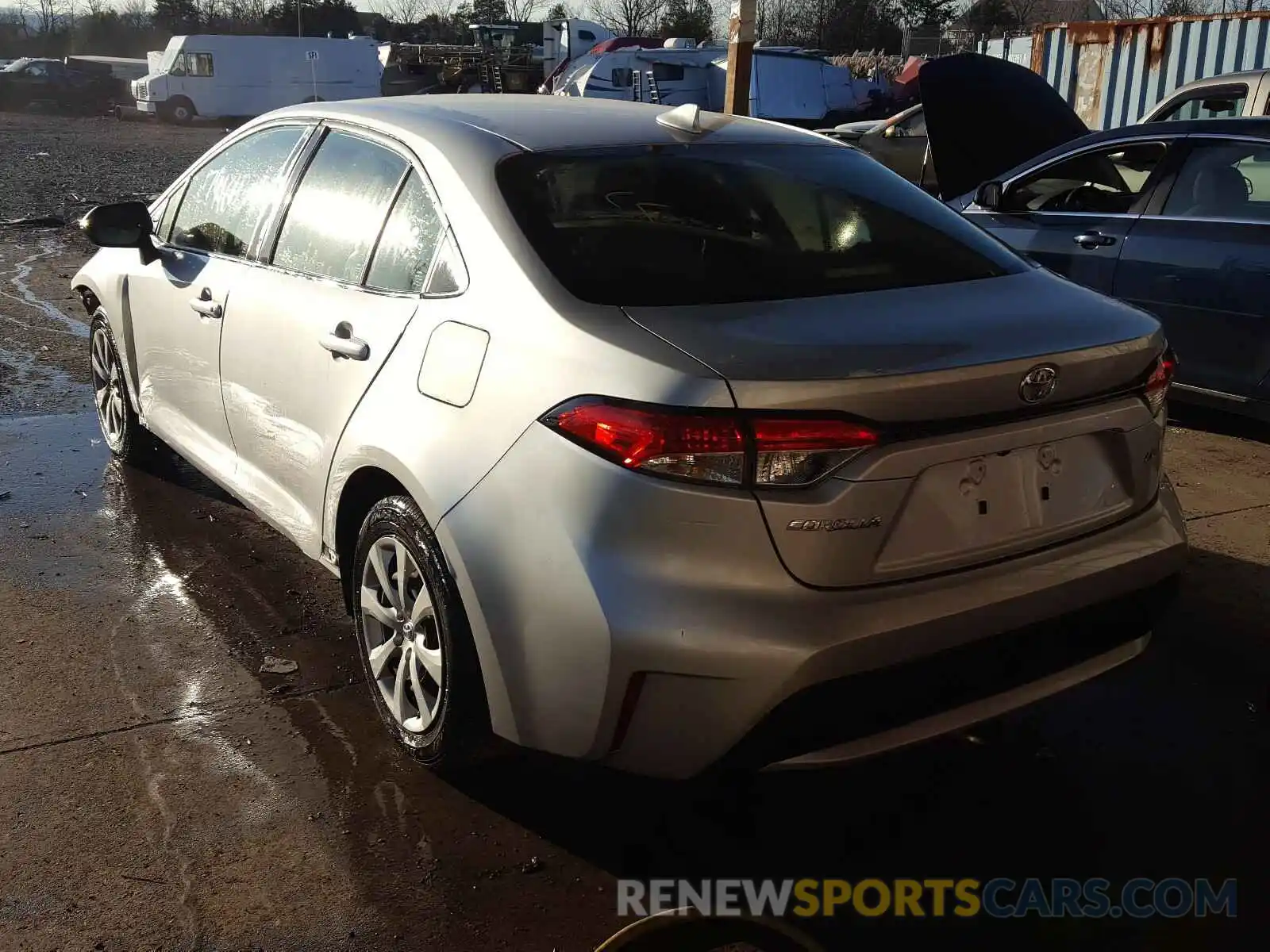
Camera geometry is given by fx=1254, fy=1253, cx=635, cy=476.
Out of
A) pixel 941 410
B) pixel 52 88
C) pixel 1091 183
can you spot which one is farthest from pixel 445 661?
pixel 52 88

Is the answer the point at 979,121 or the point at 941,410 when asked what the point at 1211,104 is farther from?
the point at 941,410

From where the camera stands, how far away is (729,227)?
10.1ft

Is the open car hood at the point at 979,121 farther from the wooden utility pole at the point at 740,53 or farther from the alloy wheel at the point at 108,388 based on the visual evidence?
the alloy wheel at the point at 108,388

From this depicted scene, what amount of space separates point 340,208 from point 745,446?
176 centimetres

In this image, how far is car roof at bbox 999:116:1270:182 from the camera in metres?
5.78

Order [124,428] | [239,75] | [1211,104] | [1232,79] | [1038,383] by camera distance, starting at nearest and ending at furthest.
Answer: [1038,383] → [124,428] → [1232,79] → [1211,104] → [239,75]

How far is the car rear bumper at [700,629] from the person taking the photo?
234 centimetres

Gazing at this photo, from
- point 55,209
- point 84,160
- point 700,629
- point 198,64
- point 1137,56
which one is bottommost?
point 55,209

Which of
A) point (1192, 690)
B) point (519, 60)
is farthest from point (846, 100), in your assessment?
point (1192, 690)

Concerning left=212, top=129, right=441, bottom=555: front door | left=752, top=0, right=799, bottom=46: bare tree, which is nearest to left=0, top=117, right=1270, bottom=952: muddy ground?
left=212, top=129, right=441, bottom=555: front door

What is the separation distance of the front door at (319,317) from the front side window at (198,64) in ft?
118

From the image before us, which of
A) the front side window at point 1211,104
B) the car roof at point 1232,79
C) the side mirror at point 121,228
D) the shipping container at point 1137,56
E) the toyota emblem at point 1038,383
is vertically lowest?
the toyota emblem at point 1038,383

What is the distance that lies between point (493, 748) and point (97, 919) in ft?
2.93

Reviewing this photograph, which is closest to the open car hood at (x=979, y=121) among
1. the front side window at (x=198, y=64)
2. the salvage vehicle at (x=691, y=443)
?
the salvage vehicle at (x=691, y=443)
